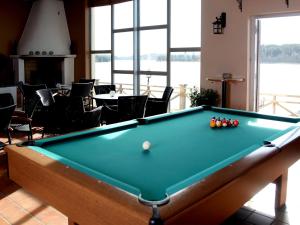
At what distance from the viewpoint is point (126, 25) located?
8.24m

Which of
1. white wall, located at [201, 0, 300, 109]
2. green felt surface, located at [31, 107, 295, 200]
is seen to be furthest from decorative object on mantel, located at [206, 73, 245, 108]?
green felt surface, located at [31, 107, 295, 200]

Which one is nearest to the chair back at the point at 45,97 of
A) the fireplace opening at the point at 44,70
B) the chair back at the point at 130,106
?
the chair back at the point at 130,106

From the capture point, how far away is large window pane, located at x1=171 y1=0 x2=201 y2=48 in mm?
6918

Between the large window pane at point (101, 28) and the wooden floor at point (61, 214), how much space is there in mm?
6008

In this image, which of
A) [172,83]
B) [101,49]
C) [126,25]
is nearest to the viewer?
[172,83]

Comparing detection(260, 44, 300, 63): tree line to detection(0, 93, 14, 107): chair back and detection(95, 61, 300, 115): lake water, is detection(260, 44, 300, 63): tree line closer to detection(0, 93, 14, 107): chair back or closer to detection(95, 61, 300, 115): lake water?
detection(95, 61, 300, 115): lake water

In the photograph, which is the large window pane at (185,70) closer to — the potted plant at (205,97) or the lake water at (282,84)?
the potted plant at (205,97)

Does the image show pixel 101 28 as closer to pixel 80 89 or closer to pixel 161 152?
pixel 80 89

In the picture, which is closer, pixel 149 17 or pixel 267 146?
pixel 267 146

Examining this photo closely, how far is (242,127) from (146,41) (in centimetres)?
516

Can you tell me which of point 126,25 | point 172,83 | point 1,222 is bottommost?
point 1,222

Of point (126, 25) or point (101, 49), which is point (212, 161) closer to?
point (126, 25)

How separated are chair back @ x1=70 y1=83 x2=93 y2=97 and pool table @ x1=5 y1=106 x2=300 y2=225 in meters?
4.02

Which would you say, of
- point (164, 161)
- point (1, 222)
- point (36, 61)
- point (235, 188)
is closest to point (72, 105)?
point (1, 222)
